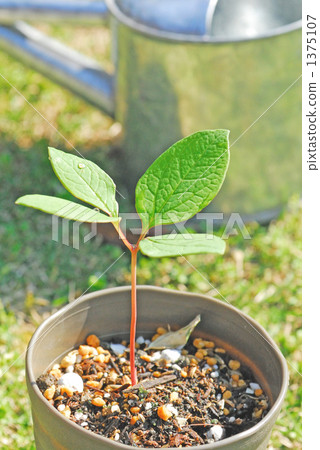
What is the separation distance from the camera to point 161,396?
75cm

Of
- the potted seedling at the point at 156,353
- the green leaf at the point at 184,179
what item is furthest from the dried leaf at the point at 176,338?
the green leaf at the point at 184,179

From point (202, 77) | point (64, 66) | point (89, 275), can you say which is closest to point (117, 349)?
point (89, 275)

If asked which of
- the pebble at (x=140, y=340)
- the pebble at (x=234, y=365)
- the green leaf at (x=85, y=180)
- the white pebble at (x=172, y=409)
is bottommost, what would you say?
the pebble at (x=234, y=365)

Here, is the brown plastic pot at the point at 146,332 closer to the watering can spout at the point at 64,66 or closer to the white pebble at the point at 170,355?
the white pebble at the point at 170,355

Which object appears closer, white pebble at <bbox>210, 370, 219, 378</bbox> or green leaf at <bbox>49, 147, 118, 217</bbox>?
green leaf at <bbox>49, 147, 118, 217</bbox>

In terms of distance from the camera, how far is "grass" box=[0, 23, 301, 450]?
1.17 metres

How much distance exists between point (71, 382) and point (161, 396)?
0.37ft

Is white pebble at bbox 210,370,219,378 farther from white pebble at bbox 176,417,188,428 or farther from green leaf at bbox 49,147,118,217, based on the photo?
green leaf at bbox 49,147,118,217

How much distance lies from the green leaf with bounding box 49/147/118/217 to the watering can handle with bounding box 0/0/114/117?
1090 mm

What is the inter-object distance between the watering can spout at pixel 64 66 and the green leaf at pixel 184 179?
1103mm

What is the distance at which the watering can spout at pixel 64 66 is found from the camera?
1.73m

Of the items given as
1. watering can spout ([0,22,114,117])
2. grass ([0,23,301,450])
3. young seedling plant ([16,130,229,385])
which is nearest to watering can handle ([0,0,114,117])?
watering can spout ([0,22,114,117])
